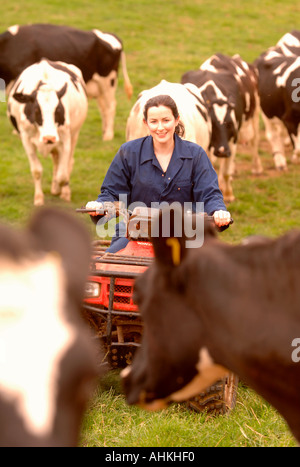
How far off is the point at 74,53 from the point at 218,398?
8.50m

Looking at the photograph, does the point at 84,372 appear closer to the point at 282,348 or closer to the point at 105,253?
the point at 282,348

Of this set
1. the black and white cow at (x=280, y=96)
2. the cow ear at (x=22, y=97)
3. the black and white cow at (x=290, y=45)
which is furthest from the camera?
the black and white cow at (x=290, y=45)

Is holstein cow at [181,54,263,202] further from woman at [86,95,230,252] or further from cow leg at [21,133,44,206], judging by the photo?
woman at [86,95,230,252]

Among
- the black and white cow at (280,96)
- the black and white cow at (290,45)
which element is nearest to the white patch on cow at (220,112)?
the black and white cow at (280,96)

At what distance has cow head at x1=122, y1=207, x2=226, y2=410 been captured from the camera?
2.18 meters

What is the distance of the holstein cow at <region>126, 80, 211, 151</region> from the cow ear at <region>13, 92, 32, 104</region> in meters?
1.79

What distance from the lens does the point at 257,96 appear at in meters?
10.4

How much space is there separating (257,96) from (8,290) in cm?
921

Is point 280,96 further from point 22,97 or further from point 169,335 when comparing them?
point 169,335

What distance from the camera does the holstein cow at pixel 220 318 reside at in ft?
6.56

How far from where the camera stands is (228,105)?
8.61 meters

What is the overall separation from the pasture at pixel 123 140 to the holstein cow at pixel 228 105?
0.46 metres

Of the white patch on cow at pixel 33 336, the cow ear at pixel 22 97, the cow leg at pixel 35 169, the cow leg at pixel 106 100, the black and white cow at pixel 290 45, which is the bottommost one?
the cow leg at pixel 35 169

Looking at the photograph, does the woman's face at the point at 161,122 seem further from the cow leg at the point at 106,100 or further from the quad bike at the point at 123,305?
the cow leg at the point at 106,100
